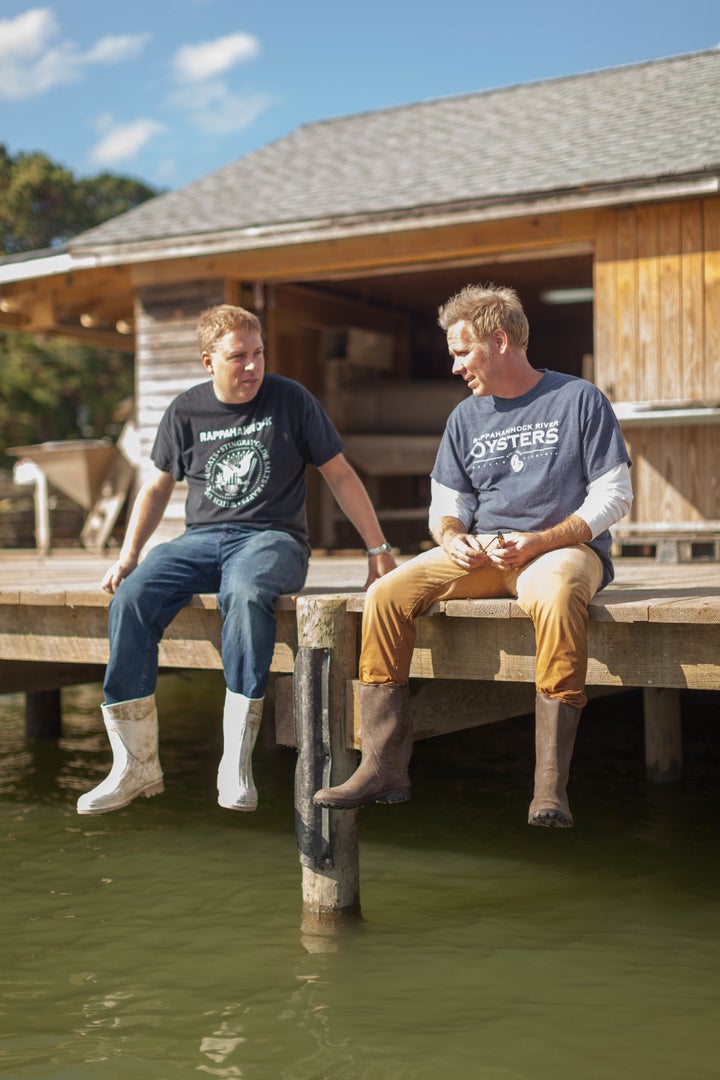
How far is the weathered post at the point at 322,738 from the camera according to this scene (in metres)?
4.37

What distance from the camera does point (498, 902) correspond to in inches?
187

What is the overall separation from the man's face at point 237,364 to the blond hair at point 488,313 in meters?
0.82

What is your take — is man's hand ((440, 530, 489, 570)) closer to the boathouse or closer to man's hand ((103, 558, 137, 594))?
man's hand ((103, 558, 137, 594))

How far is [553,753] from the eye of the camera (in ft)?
12.1

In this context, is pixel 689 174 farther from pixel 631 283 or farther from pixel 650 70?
pixel 650 70

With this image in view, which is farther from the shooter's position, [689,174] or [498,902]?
[689,174]

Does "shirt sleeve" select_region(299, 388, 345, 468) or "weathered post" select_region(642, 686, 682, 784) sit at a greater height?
"shirt sleeve" select_region(299, 388, 345, 468)

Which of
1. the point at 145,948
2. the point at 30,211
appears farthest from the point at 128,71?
the point at 145,948

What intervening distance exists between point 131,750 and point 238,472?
→ 1.09m

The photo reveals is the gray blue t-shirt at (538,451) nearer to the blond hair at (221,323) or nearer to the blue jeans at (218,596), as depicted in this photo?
the blue jeans at (218,596)

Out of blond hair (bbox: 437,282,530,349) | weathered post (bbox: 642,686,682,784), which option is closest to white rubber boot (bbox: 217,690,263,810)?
blond hair (bbox: 437,282,530,349)

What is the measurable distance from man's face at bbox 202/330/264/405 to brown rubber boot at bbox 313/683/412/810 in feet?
4.26

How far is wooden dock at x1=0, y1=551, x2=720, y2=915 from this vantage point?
400cm

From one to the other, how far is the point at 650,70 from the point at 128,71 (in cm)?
19443
